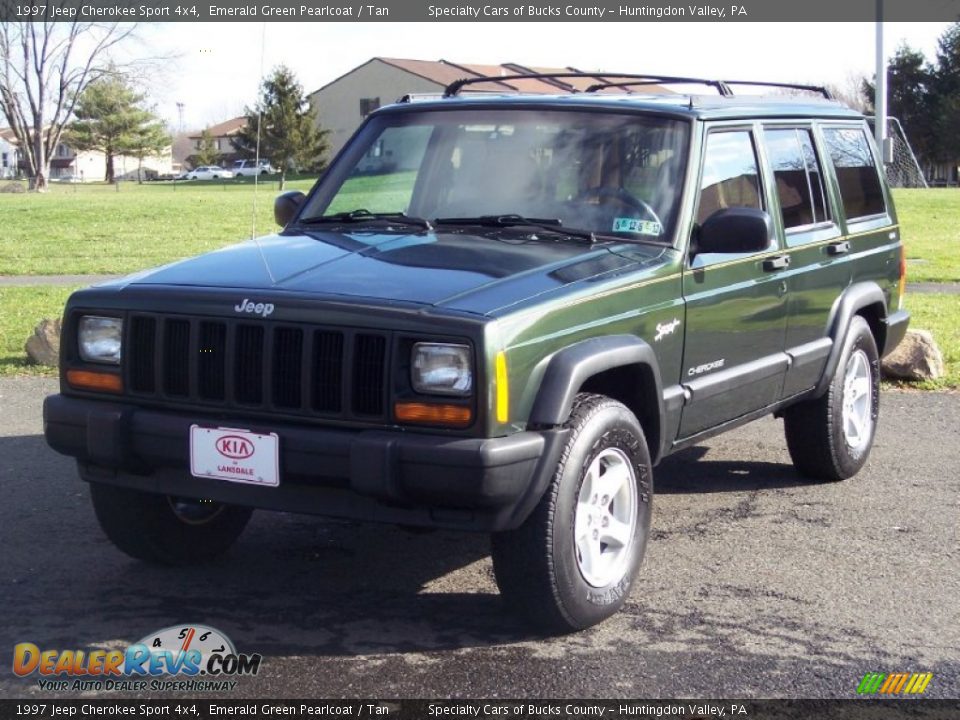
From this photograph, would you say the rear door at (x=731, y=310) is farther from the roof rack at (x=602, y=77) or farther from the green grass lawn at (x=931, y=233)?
the green grass lawn at (x=931, y=233)

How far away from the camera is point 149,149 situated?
95250 mm

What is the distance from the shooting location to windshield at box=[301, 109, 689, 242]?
527 centimetres

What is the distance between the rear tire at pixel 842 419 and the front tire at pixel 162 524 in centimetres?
300

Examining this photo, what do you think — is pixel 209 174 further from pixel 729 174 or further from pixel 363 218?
pixel 729 174

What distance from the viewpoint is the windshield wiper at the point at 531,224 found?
5133mm

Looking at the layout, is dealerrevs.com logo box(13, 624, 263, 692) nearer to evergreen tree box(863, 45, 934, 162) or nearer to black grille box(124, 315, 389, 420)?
black grille box(124, 315, 389, 420)

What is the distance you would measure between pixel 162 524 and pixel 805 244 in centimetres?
331

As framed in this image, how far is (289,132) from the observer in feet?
168

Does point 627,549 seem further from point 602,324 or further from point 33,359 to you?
point 33,359

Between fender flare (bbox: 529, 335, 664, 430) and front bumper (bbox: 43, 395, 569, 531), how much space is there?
7 cm

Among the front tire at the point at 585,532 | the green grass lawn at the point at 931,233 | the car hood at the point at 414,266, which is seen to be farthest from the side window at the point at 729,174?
the green grass lawn at the point at 931,233

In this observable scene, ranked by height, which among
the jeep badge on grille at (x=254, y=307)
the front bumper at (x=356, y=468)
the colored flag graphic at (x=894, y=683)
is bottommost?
the colored flag graphic at (x=894, y=683)

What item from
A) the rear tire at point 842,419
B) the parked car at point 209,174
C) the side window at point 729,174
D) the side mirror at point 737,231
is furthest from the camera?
the parked car at point 209,174

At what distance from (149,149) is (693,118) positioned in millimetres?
94614
